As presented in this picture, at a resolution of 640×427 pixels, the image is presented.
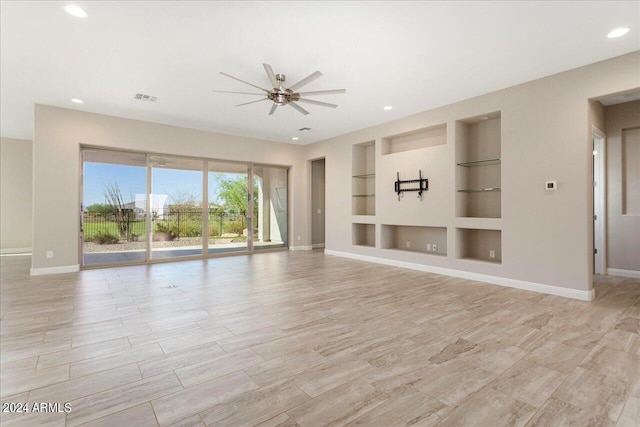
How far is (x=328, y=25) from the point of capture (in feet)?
10.2

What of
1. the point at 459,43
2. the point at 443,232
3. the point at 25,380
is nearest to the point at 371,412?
the point at 25,380

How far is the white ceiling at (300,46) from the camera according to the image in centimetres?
288

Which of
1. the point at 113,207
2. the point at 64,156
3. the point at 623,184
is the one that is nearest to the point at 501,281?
the point at 623,184

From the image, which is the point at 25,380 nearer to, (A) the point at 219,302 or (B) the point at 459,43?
(A) the point at 219,302

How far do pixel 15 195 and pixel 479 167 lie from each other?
1147 centimetres

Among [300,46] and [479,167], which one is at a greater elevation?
[300,46]

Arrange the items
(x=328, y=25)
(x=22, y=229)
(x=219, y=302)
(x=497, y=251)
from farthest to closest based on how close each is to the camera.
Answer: (x=22, y=229)
(x=497, y=251)
(x=219, y=302)
(x=328, y=25)

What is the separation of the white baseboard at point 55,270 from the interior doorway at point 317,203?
5.75 meters

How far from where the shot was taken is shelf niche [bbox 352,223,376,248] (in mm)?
7465

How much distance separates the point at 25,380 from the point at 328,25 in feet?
12.6

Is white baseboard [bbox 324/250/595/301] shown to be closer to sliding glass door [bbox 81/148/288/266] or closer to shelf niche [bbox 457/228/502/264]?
shelf niche [bbox 457/228/502/264]

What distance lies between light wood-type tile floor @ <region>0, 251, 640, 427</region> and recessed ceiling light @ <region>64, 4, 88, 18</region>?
307 centimetres

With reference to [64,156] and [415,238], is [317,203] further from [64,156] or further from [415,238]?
[64,156]

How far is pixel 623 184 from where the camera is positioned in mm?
5121
